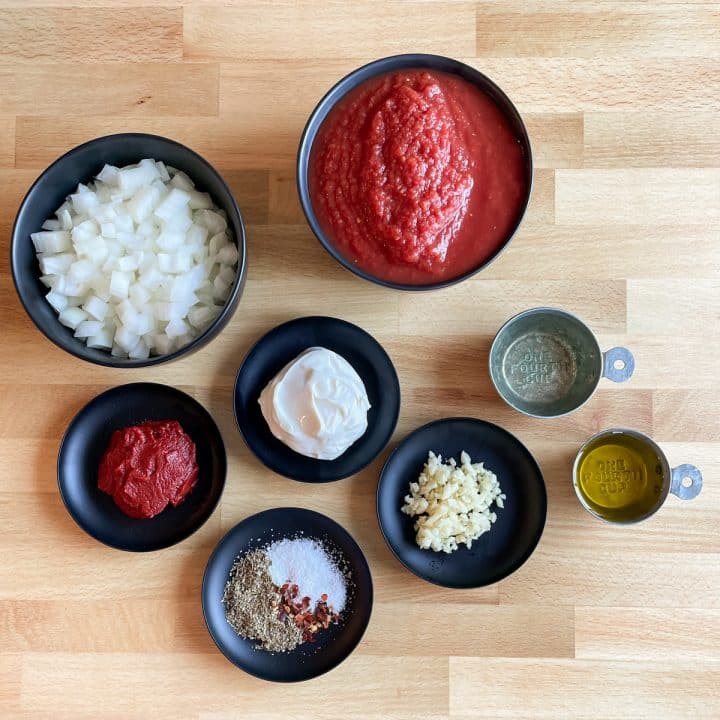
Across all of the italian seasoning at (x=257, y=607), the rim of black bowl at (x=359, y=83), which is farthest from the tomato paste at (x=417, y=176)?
the italian seasoning at (x=257, y=607)

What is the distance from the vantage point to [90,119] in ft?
6.66

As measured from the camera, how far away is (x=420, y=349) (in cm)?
201

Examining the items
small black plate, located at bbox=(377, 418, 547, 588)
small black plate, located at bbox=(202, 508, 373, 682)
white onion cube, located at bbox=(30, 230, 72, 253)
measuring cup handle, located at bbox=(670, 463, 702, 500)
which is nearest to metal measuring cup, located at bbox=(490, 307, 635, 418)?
small black plate, located at bbox=(377, 418, 547, 588)

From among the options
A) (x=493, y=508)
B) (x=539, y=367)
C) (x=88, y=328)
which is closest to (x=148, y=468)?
(x=88, y=328)

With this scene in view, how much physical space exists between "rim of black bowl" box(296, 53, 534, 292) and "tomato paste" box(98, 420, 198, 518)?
2.13 feet

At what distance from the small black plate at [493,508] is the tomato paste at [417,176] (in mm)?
471

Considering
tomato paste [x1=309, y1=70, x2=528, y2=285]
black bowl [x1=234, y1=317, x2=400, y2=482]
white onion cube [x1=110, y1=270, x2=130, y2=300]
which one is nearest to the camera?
tomato paste [x1=309, y1=70, x2=528, y2=285]

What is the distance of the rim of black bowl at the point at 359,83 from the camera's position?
5.65 feet

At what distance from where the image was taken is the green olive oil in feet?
6.40

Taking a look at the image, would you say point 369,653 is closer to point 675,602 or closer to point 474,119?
point 675,602

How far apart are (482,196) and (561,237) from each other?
401 mm

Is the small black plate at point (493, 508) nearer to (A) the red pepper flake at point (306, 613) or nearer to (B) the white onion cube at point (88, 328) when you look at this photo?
(A) the red pepper flake at point (306, 613)

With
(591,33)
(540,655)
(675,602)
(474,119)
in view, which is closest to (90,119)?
(474,119)

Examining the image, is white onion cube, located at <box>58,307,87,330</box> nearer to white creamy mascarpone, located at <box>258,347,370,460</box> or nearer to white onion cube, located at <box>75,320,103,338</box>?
white onion cube, located at <box>75,320,103,338</box>
